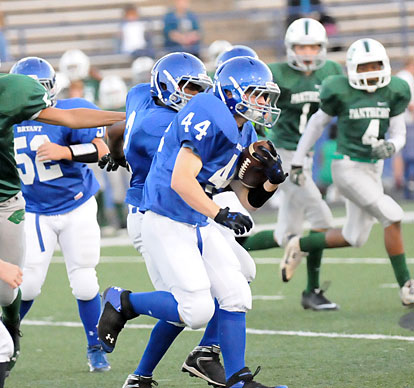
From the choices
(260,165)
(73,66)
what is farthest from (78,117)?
(73,66)

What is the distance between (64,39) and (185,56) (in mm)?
12310

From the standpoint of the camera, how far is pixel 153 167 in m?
4.36

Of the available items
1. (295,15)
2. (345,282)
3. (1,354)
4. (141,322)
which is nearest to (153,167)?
(1,354)

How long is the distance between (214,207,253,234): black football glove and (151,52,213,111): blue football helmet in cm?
85

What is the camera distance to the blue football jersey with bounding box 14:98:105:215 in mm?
5395

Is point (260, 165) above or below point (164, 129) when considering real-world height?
below

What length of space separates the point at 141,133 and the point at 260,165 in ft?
2.01

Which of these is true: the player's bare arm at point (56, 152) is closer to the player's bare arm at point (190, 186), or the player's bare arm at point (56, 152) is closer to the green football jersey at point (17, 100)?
the green football jersey at point (17, 100)

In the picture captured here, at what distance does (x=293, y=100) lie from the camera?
7199 millimetres

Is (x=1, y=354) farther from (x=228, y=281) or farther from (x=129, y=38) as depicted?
(x=129, y=38)

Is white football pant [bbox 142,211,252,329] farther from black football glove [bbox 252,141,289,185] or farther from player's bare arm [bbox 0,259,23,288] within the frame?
player's bare arm [bbox 0,259,23,288]

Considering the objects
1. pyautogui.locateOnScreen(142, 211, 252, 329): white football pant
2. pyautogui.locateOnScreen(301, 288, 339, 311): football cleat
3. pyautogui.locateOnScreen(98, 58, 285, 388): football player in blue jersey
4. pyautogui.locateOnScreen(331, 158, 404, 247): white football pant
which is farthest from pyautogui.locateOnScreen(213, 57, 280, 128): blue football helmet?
pyautogui.locateOnScreen(301, 288, 339, 311): football cleat

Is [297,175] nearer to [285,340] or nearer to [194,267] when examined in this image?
[285,340]

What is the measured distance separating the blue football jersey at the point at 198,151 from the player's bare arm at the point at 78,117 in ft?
1.11
